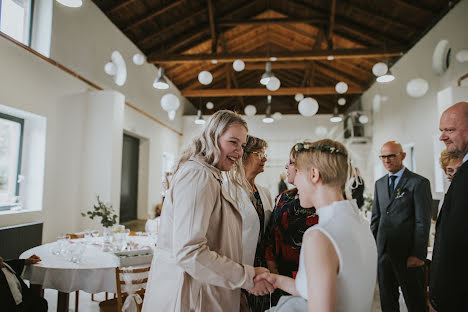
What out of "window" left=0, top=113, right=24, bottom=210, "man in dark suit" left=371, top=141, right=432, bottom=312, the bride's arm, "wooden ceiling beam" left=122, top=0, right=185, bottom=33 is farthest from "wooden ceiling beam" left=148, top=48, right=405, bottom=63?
the bride's arm

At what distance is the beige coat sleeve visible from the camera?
1.25 metres

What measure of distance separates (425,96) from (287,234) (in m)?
6.38

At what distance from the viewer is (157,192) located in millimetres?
10156

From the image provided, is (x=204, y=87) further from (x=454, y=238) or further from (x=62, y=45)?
(x=454, y=238)

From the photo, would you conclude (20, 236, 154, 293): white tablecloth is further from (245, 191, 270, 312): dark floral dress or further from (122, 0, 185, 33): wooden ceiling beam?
(122, 0, 185, 33): wooden ceiling beam

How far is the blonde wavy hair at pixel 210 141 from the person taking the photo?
1.49 m

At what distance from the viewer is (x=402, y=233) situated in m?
3.20

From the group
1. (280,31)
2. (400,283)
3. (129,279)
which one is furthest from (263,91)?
(129,279)

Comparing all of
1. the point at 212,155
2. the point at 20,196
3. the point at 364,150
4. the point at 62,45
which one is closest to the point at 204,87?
the point at 364,150

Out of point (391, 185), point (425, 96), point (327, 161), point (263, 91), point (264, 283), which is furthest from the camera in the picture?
point (263, 91)

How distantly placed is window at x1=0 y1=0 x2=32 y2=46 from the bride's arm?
5.00 meters

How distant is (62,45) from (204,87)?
7883mm

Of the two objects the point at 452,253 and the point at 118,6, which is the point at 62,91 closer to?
the point at 118,6

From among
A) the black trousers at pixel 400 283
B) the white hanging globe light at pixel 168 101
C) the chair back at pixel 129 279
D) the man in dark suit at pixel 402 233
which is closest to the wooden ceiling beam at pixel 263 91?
the white hanging globe light at pixel 168 101
